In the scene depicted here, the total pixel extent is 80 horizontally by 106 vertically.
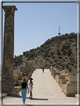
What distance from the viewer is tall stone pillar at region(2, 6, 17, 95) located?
35.4ft

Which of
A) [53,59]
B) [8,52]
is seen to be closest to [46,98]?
[8,52]

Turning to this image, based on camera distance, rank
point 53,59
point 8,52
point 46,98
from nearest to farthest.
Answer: point 46,98, point 8,52, point 53,59

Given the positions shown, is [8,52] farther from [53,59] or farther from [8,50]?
[53,59]

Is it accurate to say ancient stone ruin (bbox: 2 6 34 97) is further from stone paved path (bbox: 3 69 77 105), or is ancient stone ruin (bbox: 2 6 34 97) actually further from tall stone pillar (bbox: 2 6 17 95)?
stone paved path (bbox: 3 69 77 105)

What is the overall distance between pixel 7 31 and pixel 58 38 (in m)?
123

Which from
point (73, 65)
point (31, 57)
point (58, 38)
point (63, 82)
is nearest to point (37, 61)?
point (31, 57)

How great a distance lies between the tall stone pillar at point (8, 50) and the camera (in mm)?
10783

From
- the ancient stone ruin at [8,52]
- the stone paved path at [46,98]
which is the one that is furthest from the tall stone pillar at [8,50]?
the stone paved path at [46,98]

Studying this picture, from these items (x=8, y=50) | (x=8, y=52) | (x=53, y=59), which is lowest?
(x=53, y=59)

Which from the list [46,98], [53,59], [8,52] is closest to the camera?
[46,98]

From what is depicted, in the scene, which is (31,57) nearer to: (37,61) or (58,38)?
(37,61)

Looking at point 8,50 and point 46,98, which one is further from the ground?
point 8,50

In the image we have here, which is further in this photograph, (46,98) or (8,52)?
(8,52)

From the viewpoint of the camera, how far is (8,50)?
1104cm
